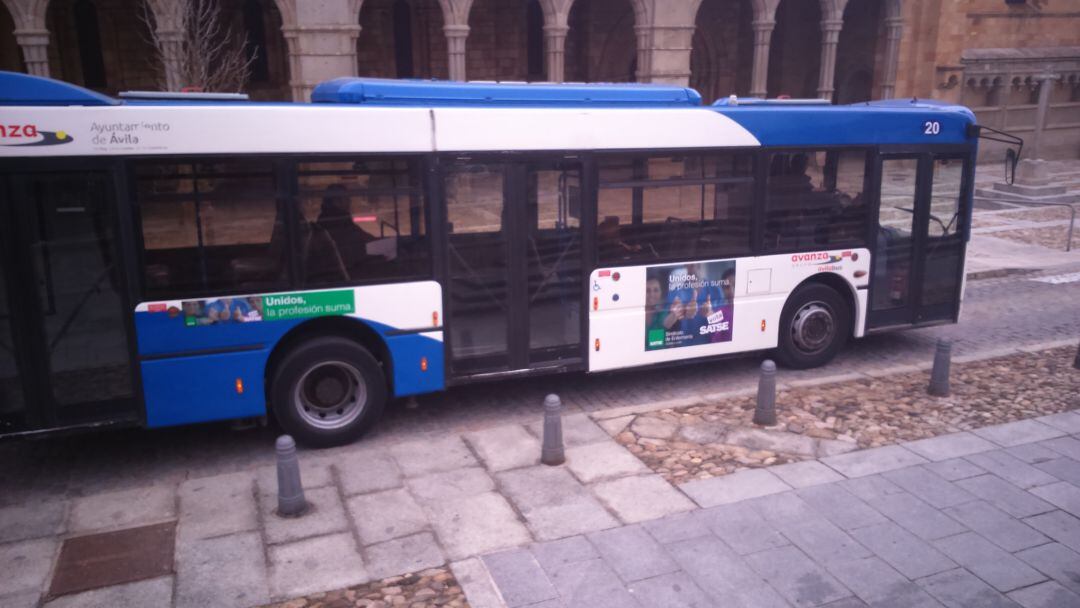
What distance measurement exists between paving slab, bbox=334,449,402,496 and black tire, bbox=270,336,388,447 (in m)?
0.31

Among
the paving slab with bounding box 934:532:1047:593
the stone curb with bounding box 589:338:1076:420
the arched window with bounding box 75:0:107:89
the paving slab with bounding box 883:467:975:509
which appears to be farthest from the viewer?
the arched window with bounding box 75:0:107:89

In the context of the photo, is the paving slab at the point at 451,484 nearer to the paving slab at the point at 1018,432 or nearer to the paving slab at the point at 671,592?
the paving slab at the point at 671,592

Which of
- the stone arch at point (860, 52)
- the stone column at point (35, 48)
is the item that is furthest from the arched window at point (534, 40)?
the stone column at point (35, 48)

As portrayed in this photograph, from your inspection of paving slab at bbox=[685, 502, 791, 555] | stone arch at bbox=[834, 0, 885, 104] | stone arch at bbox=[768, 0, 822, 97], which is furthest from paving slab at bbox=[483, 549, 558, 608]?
stone arch at bbox=[768, 0, 822, 97]

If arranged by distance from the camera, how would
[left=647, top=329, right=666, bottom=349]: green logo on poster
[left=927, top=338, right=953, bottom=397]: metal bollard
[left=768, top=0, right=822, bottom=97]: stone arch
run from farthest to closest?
[left=768, top=0, right=822, bottom=97]: stone arch
[left=927, top=338, right=953, bottom=397]: metal bollard
[left=647, top=329, right=666, bottom=349]: green logo on poster

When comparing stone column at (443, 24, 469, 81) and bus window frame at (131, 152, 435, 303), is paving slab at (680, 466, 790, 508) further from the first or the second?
stone column at (443, 24, 469, 81)

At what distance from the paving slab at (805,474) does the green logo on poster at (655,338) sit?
1.94m

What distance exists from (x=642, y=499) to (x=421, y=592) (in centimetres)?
200

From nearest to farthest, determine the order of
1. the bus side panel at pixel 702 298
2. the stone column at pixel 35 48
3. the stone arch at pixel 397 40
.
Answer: the bus side panel at pixel 702 298 → the stone column at pixel 35 48 → the stone arch at pixel 397 40

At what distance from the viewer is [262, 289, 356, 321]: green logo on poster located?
6.94m

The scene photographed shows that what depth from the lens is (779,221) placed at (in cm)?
887

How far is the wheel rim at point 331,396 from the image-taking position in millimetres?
7312

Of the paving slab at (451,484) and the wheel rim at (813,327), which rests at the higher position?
the wheel rim at (813,327)

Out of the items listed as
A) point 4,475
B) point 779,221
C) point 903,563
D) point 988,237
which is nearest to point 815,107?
point 779,221
